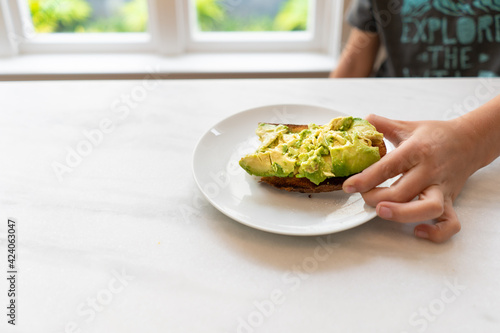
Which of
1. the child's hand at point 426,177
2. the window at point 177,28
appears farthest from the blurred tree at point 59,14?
the child's hand at point 426,177

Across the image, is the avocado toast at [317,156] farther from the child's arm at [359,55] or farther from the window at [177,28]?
the window at [177,28]

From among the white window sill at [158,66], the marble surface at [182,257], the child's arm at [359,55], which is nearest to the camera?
the marble surface at [182,257]

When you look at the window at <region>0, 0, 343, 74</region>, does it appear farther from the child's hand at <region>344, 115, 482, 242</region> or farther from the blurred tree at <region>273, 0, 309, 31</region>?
the child's hand at <region>344, 115, 482, 242</region>

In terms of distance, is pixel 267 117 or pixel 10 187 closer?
pixel 10 187

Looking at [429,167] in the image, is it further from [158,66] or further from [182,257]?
[158,66]

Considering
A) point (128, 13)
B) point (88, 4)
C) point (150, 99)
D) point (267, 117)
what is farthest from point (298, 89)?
point (88, 4)

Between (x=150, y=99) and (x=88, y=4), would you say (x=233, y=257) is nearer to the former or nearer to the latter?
(x=150, y=99)
